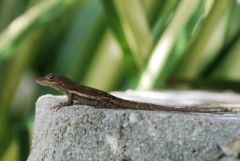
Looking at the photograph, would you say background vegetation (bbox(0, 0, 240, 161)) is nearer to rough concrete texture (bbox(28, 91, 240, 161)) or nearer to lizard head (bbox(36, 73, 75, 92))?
lizard head (bbox(36, 73, 75, 92))

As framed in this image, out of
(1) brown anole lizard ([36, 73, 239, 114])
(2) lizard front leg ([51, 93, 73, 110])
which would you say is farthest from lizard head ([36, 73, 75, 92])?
(2) lizard front leg ([51, 93, 73, 110])

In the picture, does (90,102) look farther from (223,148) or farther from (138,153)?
(223,148)

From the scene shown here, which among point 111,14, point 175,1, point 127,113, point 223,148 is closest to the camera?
point 223,148

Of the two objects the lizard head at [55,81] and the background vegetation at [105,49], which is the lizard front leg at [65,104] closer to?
the lizard head at [55,81]

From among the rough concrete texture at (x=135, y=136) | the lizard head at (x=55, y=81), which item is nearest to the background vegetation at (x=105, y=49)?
the lizard head at (x=55, y=81)

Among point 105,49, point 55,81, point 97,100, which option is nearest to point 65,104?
point 97,100

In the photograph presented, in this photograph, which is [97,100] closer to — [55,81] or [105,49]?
[55,81]

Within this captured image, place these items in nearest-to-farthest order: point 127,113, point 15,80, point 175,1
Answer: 1. point 127,113
2. point 175,1
3. point 15,80

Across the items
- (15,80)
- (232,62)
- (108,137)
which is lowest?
(232,62)

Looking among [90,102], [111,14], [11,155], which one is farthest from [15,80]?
[90,102]
